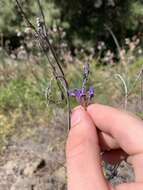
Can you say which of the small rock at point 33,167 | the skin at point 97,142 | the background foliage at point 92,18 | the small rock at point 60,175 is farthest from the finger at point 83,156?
the background foliage at point 92,18

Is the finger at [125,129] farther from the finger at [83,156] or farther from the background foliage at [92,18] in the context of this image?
the background foliage at [92,18]

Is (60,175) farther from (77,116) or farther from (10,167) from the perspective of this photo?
(77,116)

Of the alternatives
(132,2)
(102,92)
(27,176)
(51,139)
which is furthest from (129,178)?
(132,2)

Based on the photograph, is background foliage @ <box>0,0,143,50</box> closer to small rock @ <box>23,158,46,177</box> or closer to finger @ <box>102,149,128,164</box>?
small rock @ <box>23,158,46,177</box>

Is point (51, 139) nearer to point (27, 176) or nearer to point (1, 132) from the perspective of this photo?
point (1, 132)

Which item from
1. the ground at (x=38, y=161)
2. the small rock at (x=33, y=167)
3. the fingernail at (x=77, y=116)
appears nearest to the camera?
the fingernail at (x=77, y=116)

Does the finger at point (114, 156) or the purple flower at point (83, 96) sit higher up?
the purple flower at point (83, 96)

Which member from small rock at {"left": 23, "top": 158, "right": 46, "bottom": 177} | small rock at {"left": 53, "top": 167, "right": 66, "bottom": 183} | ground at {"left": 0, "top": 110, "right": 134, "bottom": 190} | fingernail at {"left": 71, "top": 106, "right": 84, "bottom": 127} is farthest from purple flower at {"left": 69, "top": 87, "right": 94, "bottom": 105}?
small rock at {"left": 23, "top": 158, "right": 46, "bottom": 177}
